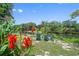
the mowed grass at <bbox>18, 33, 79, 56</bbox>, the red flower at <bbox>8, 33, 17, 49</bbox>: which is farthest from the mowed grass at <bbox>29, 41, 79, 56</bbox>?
the red flower at <bbox>8, 33, 17, 49</bbox>

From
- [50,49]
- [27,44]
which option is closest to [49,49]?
[50,49]

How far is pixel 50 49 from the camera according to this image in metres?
1.81

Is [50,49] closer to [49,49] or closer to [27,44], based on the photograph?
[49,49]

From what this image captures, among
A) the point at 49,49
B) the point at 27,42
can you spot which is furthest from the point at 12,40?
the point at 49,49

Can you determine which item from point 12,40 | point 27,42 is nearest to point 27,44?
point 27,42

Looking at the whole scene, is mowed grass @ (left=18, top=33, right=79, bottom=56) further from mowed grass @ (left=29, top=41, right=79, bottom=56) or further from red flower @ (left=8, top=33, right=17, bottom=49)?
red flower @ (left=8, top=33, right=17, bottom=49)

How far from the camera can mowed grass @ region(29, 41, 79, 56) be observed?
1.79 m

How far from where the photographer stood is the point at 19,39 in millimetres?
1793

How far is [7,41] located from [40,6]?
0.46 metres

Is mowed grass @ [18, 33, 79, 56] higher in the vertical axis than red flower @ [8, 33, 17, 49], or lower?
lower

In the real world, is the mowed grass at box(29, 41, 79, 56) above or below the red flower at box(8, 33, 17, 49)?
below

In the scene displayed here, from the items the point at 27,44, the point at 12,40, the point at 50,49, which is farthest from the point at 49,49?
the point at 12,40

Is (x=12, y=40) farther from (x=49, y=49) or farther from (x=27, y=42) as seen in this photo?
(x=49, y=49)

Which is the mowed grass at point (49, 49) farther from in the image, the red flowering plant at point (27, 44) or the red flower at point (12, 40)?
the red flower at point (12, 40)
